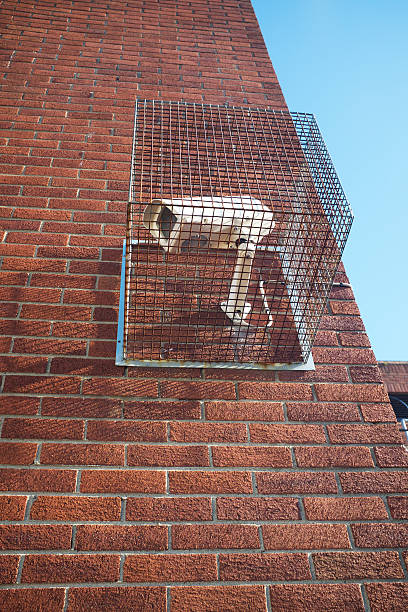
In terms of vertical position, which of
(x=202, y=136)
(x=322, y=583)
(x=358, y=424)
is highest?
(x=202, y=136)

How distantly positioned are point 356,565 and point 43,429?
1.29 metres

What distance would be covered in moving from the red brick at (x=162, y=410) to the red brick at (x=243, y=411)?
6 centimetres

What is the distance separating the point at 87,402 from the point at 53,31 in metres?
3.07

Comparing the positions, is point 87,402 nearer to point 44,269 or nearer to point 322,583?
point 44,269

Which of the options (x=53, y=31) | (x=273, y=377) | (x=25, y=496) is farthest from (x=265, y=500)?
(x=53, y=31)

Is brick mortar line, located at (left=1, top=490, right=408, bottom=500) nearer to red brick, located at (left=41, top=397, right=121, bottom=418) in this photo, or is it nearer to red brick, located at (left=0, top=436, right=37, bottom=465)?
red brick, located at (left=0, top=436, right=37, bottom=465)

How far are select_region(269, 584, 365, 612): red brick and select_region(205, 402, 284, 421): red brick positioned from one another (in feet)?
2.04

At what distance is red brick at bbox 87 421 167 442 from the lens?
193 centimetres

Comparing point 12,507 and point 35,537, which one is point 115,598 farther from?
point 12,507

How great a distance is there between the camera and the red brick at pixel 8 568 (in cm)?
161

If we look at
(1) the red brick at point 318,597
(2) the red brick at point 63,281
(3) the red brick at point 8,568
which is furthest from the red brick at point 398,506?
(2) the red brick at point 63,281

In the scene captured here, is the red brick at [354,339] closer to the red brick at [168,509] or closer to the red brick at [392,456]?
the red brick at [392,456]

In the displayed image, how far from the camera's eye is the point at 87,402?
2.00 metres

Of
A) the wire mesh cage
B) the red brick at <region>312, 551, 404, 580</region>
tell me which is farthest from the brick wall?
the wire mesh cage
